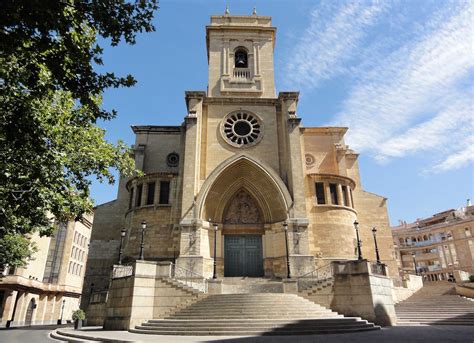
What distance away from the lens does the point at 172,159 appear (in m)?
28.6

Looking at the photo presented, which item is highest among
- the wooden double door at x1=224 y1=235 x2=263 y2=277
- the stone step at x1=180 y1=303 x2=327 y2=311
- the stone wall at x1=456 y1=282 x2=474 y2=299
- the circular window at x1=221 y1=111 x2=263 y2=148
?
the circular window at x1=221 y1=111 x2=263 y2=148

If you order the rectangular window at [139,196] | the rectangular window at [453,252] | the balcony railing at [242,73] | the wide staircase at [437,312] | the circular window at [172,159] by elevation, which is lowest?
the wide staircase at [437,312]

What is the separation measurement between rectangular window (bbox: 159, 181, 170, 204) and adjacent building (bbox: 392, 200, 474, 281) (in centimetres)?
3660

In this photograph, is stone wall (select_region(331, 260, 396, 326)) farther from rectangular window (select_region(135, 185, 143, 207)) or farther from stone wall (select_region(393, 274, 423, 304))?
rectangular window (select_region(135, 185, 143, 207))

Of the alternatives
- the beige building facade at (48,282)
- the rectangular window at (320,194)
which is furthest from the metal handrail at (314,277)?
the beige building facade at (48,282)

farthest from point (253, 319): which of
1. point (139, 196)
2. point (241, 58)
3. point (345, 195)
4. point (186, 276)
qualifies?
point (241, 58)

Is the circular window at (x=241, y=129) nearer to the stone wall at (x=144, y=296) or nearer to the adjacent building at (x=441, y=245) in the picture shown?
the stone wall at (x=144, y=296)

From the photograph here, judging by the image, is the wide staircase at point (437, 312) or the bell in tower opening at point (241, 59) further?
Result: the bell in tower opening at point (241, 59)

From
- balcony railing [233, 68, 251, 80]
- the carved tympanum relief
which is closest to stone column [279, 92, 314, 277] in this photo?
the carved tympanum relief

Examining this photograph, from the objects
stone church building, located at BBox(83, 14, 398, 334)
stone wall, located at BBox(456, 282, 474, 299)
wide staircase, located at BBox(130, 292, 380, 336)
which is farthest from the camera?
stone church building, located at BBox(83, 14, 398, 334)

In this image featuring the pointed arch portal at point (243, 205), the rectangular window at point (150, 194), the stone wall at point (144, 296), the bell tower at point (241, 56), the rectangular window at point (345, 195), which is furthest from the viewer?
the bell tower at point (241, 56)

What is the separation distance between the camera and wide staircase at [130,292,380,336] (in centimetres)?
1226

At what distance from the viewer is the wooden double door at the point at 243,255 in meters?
22.7

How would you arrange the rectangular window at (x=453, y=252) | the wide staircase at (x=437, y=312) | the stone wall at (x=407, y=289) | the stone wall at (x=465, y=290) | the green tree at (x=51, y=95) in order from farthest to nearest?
the rectangular window at (x=453, y=252), the stone wall at (x=465, y=290), the stone wall at (x=407, y=289), the wide staircase at (x=437, y=312), the green tree at (x=51, y=95)
